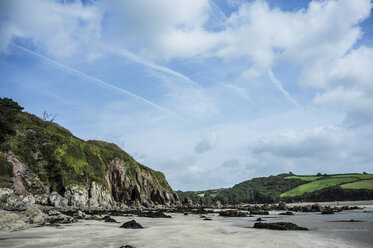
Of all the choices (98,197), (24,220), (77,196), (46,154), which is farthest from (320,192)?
(24,220)

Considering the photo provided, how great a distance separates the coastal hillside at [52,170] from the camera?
43.6 m

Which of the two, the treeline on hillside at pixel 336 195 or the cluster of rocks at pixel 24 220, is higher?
the treeline on hillside at pixel 336 195

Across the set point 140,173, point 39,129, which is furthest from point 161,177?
point 39,129

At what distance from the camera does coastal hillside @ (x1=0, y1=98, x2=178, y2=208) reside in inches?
1718

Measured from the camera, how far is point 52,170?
51.5m

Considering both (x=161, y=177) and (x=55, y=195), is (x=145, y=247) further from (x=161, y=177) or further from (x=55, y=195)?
(x=161, y=177)

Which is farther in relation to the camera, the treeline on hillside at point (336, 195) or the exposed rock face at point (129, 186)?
the treeline on hillside at point (336, 195)

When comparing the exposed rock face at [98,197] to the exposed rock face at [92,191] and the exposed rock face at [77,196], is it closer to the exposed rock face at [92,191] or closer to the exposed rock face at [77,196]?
the exposed rock face at [92,191]

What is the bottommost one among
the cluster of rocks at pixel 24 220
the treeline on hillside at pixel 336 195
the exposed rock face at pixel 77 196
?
the cluster of rocks at pixel 24 220

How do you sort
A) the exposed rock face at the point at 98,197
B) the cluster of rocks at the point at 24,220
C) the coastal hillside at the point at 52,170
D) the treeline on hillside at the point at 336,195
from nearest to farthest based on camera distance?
1. the cluster of rocks at the point at 24,220
2. the coastal hillside at the point at 52,170
3. the exposed rock face at the point at 98,197
4. the treeline on hillside at the point at 336,195

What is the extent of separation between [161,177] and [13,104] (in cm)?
7175

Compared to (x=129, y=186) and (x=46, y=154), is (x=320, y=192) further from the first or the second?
(x=46, y=154)

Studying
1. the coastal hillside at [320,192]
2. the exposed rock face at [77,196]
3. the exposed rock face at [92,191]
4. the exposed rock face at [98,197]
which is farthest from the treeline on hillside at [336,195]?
the exposed rock face at [77,196]

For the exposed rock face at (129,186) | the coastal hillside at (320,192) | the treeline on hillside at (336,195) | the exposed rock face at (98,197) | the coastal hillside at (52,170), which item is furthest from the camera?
the coastal hillside at (320,192)
